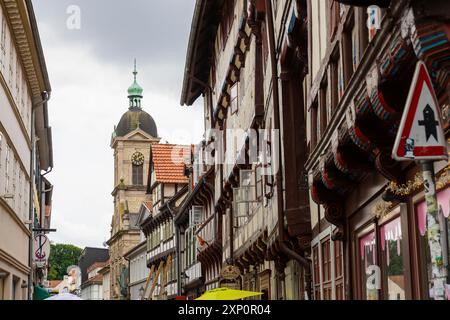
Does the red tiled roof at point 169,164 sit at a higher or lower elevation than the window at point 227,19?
higher

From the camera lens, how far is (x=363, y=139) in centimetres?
962

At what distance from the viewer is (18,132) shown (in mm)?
25203

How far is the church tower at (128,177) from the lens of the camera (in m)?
104

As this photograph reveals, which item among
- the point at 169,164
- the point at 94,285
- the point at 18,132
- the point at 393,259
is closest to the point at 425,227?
the point at 393,259

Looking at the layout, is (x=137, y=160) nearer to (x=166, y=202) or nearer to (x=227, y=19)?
(x=166, y=202)

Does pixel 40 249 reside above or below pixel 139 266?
below

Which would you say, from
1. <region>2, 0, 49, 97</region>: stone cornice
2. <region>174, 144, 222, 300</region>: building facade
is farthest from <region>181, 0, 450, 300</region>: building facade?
<region>174, 144, 222, 300</region>: building facade

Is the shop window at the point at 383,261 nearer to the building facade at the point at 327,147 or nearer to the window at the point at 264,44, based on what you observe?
the building facade at the point at 327,147

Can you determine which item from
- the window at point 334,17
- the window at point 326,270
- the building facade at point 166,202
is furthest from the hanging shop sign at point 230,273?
the building facade at point 166,202

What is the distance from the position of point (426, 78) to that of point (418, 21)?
1588 millimetres

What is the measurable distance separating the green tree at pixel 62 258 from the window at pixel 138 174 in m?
32.3

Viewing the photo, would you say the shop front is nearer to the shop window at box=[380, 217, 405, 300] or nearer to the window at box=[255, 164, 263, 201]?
the shop window at box=[380, 217, 405, 300]

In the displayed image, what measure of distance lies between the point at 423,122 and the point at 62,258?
149m

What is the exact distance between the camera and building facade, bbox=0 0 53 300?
21.2 meters
